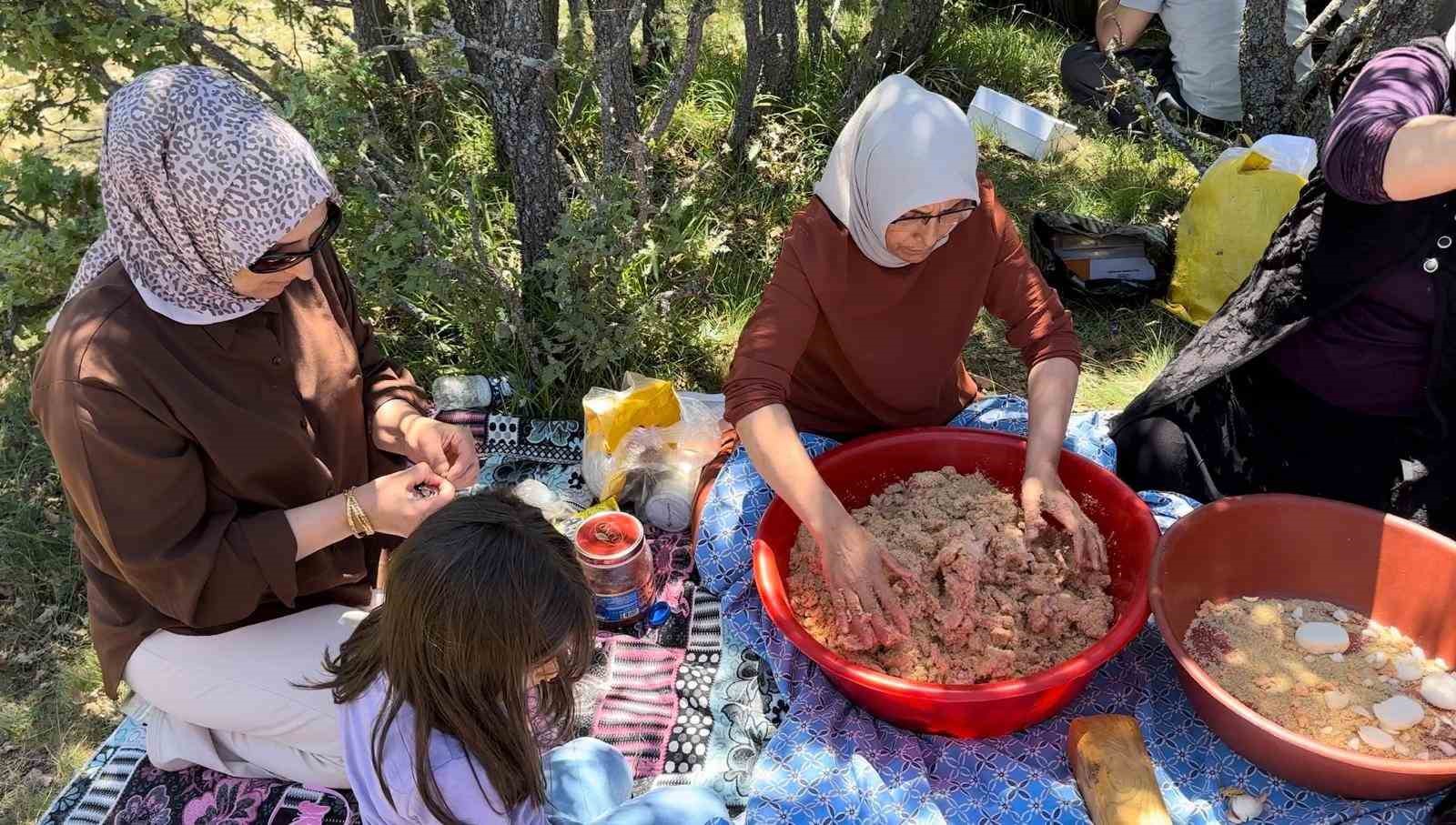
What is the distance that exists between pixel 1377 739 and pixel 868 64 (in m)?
3.20

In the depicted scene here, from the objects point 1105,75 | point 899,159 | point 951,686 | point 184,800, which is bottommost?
point 184,800

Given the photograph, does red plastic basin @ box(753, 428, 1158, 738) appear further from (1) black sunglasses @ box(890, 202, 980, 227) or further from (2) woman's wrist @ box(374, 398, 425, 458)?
(2) woman's wrist @ box(374, 398, 425, 458)

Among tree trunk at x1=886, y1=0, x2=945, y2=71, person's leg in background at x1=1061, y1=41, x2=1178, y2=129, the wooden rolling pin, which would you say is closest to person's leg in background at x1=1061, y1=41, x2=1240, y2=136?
person's leg in background at x1=1061, y1=41, x2=1178, y2=129

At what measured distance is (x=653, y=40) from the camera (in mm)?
4297

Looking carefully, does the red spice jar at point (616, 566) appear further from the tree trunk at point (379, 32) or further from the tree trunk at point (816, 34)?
the tree trunk at point (816, 34)

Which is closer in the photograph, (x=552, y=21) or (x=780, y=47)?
(x=552, y=21)

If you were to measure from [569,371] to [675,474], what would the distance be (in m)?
0.63

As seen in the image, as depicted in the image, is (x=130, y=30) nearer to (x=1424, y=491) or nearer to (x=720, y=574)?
(x=720, y=574)

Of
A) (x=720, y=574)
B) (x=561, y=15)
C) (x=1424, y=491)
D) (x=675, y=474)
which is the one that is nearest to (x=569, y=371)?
(x=675, y=474)

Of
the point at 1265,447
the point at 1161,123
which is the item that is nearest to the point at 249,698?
the point at 1265,447

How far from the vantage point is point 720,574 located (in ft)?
8.09

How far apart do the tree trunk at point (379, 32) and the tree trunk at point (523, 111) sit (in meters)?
0.32

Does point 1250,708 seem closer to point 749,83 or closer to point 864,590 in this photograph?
point 864,590

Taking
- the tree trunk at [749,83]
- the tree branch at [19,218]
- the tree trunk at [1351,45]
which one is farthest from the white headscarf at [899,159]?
the tree branch at [19,218]
